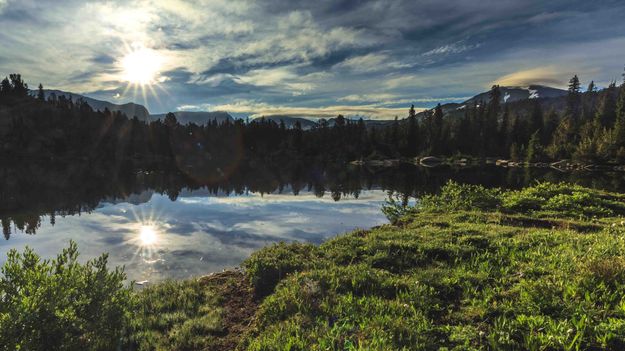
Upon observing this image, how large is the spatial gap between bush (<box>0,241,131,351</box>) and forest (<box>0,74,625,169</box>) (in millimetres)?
107219

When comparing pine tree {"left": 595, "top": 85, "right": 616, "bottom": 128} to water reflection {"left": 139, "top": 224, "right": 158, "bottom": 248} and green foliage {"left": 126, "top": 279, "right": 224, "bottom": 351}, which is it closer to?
water reflection {"left": 139, "top": 224, "right": 158, "bottom": 248}

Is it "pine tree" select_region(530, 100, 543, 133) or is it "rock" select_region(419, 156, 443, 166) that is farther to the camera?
"pine tree" select_region(530, 100, 543, 133)

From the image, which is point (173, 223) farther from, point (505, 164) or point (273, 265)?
point (505, 164)

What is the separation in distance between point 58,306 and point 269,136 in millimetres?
151868

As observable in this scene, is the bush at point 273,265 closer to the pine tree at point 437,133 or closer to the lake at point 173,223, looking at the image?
the lake at point 173,223

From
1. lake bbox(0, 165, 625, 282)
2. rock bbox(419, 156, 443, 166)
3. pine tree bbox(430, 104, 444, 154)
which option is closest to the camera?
lake bbox(0, 165, 625, 282)

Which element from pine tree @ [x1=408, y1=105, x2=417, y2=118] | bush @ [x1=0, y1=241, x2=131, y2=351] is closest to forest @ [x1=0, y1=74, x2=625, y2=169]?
pine tree @ [x1=408, y1=105, x2=417, y2=118]

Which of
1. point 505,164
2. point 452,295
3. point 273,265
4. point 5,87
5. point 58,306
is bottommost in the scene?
point 273,265

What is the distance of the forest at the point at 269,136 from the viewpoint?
121 meters

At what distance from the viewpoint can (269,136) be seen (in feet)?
511

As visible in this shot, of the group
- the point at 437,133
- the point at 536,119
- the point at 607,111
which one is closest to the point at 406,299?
Answer: the point at 437,133

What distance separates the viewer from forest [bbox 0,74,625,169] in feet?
397

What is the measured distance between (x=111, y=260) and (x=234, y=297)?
8.00 metres

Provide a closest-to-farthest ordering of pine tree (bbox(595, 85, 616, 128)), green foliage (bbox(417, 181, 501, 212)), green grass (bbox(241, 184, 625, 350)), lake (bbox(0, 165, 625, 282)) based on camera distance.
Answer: green grass (bbox(241, 184, 625, 350)) → lake (bbox(0, 165, 625, 282)) → green foliage (bbox(417, 181, 501, 212)) → pine tree (bbox(595, 85, 616, 128))
